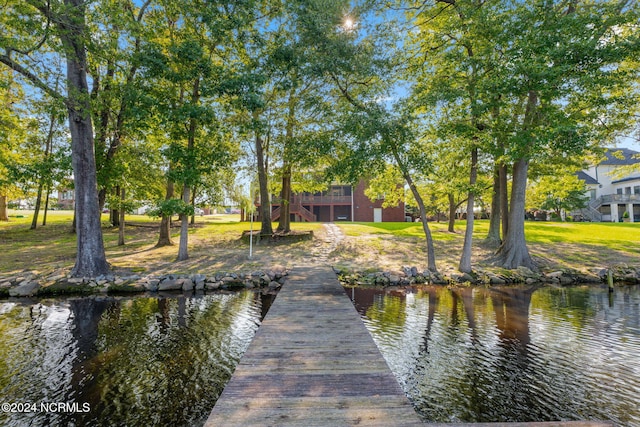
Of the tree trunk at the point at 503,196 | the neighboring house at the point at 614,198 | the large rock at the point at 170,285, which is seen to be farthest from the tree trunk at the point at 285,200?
the neighboring house at the point at 614,198

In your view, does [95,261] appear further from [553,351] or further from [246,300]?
[553,351]

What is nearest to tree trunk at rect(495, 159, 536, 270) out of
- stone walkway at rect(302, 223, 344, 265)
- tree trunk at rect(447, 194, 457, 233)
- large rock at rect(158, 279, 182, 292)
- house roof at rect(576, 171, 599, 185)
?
stone walkway at rect(302, 223, 344, 265)

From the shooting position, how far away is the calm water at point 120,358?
407cm

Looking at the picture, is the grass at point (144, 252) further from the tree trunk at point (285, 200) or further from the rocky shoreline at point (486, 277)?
the rocky shoreline at point (486, 277)

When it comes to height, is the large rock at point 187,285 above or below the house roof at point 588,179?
below

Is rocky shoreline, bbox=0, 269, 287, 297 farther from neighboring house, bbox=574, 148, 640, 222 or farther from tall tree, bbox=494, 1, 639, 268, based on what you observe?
neighboring house, bbox=574, 148, 640, 222

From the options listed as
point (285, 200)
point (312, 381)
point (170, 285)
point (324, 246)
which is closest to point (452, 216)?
point (324, 246)

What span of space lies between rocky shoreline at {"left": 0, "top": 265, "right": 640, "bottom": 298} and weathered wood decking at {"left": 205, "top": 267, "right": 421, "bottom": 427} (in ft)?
19.4

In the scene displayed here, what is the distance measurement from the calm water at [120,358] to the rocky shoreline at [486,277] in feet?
15.5

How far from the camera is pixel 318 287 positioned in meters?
9.26

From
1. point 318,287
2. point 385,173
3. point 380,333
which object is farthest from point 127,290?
point 385,173

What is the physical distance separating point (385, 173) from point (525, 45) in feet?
20.7

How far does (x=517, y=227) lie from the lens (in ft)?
44.5

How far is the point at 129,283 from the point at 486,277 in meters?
13.4
